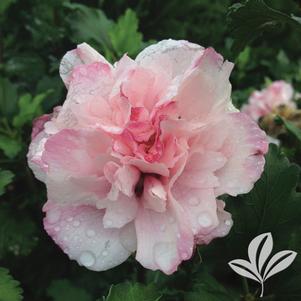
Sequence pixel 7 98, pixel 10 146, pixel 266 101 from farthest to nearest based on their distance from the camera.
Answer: pixel 266 101, pixel 7 98, pixel 10 146

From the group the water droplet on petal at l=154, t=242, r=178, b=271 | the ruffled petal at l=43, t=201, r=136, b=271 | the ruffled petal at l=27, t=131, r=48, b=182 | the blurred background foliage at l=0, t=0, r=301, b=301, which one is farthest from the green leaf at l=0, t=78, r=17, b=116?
the water droplet on petal at l=154, t=242, r=178, b=271

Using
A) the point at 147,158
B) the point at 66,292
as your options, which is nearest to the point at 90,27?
the point at 66,292

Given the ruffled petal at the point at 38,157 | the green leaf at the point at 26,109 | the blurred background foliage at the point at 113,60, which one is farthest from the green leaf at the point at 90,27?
the ruffled petal at the point at 38,157

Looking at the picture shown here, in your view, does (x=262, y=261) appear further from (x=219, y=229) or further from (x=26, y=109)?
(x=26, y=109)

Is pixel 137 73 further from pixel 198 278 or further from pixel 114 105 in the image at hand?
pixel 198 278

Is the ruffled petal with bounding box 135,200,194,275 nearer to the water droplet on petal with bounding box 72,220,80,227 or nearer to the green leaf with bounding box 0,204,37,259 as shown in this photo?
the water droplet on petal with bounding box 72,220,80,227

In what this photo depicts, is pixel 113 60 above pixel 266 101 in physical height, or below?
above
